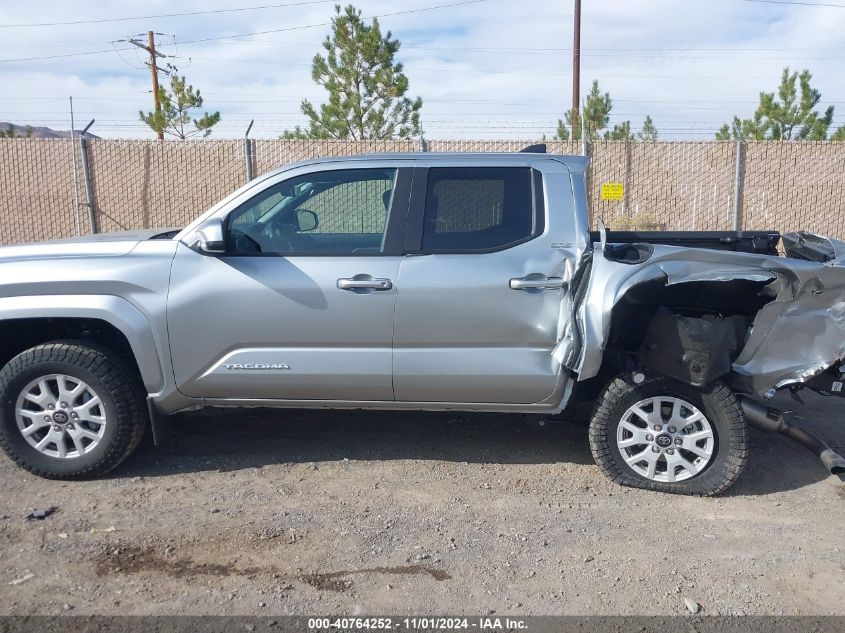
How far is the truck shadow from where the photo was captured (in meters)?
4.82

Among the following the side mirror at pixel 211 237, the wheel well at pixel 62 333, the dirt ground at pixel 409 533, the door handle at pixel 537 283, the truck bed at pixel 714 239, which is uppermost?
the side mirror at pixel 211 237

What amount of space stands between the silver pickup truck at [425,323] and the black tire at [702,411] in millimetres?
11

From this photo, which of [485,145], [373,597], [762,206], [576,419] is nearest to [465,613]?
[373,597]

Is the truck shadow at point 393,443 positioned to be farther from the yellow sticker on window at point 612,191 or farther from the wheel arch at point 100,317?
the yellow sticker on window at point 612,191

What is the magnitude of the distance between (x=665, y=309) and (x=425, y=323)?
1415mm

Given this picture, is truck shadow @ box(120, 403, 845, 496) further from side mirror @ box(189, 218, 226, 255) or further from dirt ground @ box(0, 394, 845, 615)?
side mirror @ box(189, 218, 226, 255)

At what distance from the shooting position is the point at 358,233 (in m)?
4.62

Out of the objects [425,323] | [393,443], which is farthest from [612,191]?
[425,323]

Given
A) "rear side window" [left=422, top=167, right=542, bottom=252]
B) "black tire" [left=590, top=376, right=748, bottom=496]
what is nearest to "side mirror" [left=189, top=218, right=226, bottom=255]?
"rear side window" [left=422, top=167, right=542, bottom=252]

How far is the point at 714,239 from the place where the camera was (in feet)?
17.9

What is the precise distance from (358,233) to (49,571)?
2.42m

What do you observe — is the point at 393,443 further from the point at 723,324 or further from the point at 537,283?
the point at 723,324

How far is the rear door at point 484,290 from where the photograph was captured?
14.2ft

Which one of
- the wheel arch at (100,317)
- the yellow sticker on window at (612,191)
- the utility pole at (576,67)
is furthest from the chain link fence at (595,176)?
the wheel arch at (100,317)
